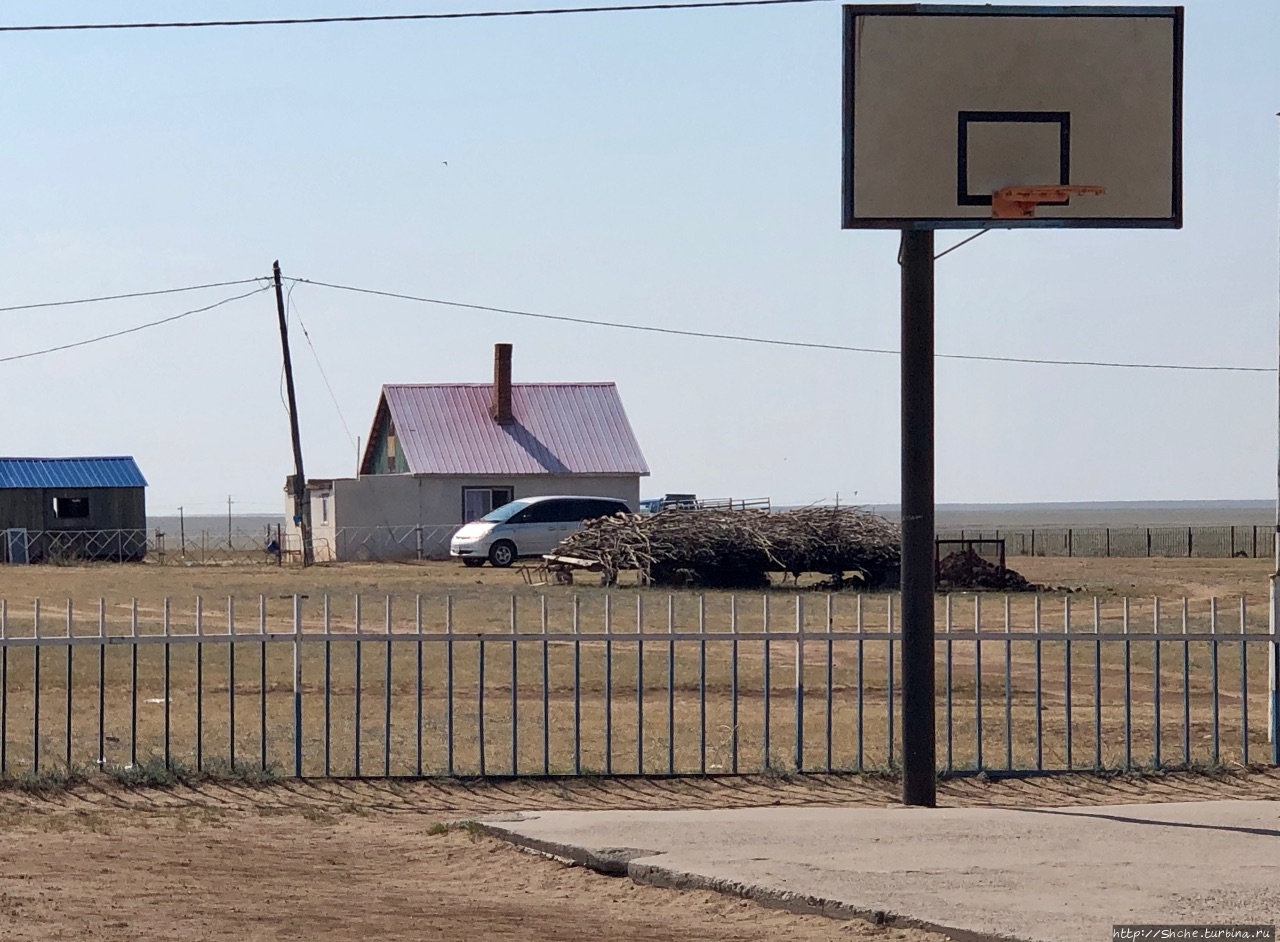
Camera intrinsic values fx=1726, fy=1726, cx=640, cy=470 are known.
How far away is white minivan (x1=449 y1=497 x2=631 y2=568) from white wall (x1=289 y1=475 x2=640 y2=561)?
342 inches

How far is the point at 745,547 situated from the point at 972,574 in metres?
4.37

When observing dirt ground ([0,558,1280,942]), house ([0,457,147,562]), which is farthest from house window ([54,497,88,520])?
dirt ground ([0,558,1280,942])

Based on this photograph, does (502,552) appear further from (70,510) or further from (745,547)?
(70,510)

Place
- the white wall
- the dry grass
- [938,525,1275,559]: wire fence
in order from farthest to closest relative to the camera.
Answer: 1. [938,525,1275,559]: wire fence
2. the white wall
3. the dry grass

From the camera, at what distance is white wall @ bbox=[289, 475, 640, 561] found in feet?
159

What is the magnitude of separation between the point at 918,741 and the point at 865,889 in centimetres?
258

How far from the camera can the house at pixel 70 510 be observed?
164 ft

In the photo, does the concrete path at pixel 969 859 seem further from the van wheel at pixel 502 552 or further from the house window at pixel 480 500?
the house window at pixel 480 500

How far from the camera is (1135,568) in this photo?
4462cm

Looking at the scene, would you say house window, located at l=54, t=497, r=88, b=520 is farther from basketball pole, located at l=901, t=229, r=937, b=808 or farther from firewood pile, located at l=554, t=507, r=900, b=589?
basketball pole, located at l=901, t=229, r=937, b=808

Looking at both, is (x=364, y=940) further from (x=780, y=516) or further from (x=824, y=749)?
(x=780, y=516)

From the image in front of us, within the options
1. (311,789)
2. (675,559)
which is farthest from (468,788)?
(675,559)

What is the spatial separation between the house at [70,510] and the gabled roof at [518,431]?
8.32m

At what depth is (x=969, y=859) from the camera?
7781mm
